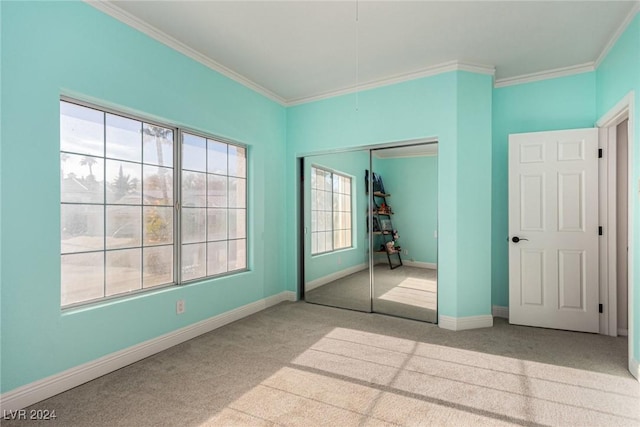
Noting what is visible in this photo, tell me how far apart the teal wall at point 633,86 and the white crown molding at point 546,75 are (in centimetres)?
39

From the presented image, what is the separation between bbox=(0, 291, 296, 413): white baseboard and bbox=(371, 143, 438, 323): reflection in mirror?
1837mm

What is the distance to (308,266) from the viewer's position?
4531mm

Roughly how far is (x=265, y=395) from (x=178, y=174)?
2.09 metres

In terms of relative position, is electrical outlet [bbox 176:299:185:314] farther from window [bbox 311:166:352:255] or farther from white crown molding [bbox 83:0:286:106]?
white crown molding [bbox 83:0:286:106]

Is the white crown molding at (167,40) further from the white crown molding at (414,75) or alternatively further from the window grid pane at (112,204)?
the white crown molding at (414,75)

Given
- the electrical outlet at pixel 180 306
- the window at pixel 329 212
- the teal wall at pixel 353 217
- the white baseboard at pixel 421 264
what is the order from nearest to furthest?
the electrical outlet at pixel 180 306 → the white baseboard at pixel 421 264 → the teal wall at pixel 353 217 → the window at pixel 329 212

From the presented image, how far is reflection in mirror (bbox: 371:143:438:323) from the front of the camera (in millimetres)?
3621

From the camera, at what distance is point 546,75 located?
347 centimetres

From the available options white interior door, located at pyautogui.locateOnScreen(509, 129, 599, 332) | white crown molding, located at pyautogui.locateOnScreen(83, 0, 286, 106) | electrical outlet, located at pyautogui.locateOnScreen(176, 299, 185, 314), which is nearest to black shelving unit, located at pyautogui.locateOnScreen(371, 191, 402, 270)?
white interior door, located at pyautogui.locateOnScreen(509, 129, 599, 332)

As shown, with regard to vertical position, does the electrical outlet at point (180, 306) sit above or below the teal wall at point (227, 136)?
below

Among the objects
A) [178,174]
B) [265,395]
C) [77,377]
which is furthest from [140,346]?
[178,174]

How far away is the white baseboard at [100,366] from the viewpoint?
195cm

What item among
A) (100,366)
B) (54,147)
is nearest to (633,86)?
(54,147)

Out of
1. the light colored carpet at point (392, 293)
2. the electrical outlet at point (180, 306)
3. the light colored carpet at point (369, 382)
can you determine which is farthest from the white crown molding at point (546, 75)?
the electrical outlet at point (180, 306)
